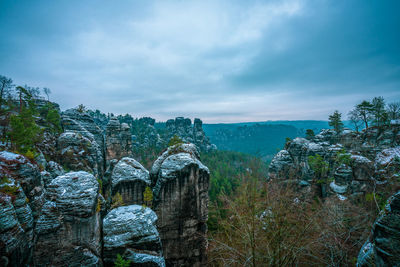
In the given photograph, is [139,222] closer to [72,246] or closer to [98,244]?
[98,244]

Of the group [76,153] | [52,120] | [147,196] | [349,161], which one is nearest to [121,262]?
[147,196]

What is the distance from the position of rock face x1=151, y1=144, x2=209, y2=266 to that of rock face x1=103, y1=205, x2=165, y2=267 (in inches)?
143

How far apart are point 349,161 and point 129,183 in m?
21.8

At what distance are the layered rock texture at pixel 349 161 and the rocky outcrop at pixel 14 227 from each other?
13.4m

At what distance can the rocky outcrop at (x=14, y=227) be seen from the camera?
4.36m

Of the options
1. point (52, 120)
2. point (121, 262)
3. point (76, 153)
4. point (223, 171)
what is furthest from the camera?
point (223, 171)

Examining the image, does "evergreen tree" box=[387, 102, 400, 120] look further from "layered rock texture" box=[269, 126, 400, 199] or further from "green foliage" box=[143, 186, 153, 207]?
"green foliage" box=[143, 186, 153, 207]

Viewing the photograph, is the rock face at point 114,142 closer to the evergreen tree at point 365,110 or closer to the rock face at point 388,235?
the rock face at point 388,235

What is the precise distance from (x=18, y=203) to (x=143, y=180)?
5891 mm

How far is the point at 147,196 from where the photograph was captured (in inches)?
411

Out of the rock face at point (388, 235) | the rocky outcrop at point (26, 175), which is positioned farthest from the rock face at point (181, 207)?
the rock face at point (388, 235)

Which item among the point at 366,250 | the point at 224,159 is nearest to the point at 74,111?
the point at 366,250

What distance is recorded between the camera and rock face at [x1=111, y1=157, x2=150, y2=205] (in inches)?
403

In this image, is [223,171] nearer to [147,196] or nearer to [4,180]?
[147,196]
